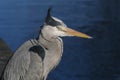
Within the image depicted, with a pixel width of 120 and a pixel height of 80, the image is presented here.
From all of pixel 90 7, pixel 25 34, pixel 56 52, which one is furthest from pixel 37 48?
pixel 90 7

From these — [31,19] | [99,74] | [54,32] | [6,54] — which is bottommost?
[31,19]

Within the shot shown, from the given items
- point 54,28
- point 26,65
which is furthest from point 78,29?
A: point 26,65

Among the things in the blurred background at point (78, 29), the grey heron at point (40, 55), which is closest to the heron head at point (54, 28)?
A: the grey heron at point (40, 55)

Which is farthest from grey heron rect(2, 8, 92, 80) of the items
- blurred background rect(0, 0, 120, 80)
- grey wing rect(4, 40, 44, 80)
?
blurred background rect(0, 0, 120, 80)

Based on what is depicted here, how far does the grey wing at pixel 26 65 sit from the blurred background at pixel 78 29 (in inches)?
171

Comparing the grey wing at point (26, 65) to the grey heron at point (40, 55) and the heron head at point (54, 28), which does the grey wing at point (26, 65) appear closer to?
the grey heron at point (40, 55)

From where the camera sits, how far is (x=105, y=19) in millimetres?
13398

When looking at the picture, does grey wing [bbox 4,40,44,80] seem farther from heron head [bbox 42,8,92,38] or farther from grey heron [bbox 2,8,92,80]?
heron head [bbox 42,8,92,38]

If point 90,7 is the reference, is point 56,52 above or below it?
above

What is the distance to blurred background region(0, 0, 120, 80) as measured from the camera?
8.54 meters

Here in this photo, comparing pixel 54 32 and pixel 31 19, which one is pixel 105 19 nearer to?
pixel 31 19

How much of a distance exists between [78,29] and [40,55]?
27.2ft

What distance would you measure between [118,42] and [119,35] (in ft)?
3.06

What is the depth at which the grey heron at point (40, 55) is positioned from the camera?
11.6 feet
